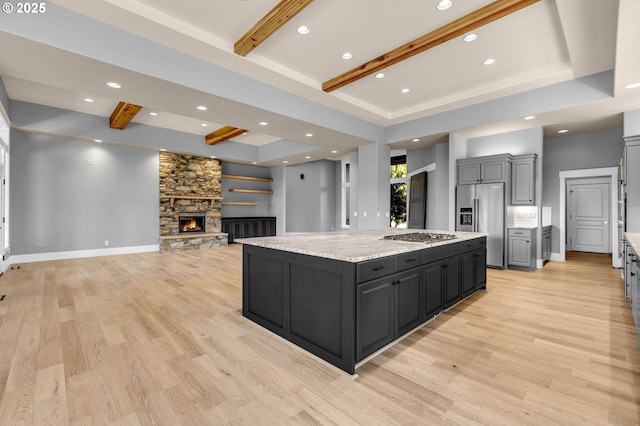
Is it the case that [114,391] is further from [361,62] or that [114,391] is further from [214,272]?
[361,62]

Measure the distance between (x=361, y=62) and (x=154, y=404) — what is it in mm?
4403

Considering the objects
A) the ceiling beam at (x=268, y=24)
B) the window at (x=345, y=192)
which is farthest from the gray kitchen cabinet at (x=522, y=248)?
the window at (x=345, y=192)

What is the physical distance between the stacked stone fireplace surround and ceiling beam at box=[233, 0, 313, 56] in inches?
222

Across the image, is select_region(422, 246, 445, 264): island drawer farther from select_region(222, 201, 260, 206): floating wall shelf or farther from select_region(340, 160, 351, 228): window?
select_region(340, 160, 351, 228): window

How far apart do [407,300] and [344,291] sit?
81cm

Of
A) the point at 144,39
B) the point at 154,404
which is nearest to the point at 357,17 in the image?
the point at 144,39

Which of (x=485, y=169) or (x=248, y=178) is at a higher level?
(x=248, y=178)

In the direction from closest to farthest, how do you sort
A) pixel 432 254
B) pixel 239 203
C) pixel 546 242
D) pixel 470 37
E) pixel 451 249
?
pixel 432 254, pixel 451 249, pixel 470 37, pixel 546 242, pixel 239 203

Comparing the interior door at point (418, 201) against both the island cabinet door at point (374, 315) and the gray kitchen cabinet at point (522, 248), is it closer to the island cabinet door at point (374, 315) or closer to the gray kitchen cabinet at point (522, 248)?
the gray kitchen cabinet at point (522, 248)

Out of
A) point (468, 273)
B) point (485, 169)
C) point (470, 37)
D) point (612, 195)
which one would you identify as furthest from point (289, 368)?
point (612, 195)

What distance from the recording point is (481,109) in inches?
210

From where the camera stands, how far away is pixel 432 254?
291 cm

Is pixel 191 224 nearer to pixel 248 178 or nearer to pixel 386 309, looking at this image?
pixel 248 178

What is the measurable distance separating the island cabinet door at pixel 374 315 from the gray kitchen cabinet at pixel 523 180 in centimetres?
470
